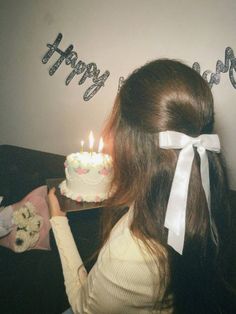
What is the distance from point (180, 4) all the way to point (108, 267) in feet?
6.31

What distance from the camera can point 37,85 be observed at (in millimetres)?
2861

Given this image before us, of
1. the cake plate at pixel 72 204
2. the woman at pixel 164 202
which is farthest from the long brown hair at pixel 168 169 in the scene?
the cake plate at pixel 72 204

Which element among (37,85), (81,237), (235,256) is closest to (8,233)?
(81,237)

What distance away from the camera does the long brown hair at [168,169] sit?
92 centimetres

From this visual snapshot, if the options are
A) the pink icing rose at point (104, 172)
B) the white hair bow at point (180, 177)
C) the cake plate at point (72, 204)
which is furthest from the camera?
the pink icing rose at point (104, 172)

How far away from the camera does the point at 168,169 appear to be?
3.10 feet

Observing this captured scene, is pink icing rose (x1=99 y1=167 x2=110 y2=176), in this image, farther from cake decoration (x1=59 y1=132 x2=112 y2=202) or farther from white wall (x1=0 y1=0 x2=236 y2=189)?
white wall (x1=0 y1=0 x2=236 y2=189)

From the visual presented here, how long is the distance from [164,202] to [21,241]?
109 centimetres

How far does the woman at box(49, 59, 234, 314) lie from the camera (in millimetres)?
905

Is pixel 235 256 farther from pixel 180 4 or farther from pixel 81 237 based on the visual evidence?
pixel 180 4

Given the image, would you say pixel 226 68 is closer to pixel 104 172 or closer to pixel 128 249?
pixel 104 172

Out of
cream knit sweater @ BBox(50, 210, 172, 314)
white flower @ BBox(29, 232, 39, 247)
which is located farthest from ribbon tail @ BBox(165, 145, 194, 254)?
white flower @ BBox(29, 232, 39, 247)

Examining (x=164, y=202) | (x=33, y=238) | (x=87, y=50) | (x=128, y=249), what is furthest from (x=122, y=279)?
(x=87, y=50)

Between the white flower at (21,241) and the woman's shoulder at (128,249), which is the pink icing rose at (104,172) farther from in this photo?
the woman's shoulder at (128,249)
